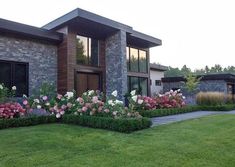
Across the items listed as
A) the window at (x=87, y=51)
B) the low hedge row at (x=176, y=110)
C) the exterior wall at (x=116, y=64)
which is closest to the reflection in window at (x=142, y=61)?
the exterior wall at (x=116, y=64)

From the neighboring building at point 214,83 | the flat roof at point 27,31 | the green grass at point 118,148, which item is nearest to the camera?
the green grass at point 118,148

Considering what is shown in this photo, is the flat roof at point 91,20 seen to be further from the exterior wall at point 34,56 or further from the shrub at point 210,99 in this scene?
the shrub at point 210,99

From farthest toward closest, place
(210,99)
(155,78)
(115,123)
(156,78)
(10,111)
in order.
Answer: (156,78) < (155,78) < (210,99) < (10,111) < (115,123)

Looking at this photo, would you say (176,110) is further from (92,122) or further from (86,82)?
(92,122)

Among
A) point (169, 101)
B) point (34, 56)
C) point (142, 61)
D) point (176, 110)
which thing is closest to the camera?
point (34, 56)

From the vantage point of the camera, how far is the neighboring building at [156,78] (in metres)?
24.8

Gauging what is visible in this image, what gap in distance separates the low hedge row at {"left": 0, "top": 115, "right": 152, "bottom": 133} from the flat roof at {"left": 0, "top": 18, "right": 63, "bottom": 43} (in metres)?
4.65

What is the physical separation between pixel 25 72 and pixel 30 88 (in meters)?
0.80

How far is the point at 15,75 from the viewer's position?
12422 millimetres

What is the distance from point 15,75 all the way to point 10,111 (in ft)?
11.7

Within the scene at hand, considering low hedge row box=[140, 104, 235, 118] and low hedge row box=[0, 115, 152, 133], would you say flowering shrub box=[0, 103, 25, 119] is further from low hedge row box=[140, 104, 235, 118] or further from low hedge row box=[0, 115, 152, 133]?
low hedge row box=[140, 104, 235, 118]

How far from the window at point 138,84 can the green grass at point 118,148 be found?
10084mm

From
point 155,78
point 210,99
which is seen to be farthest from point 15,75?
point 155,78

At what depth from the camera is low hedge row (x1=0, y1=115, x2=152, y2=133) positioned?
784 cm
